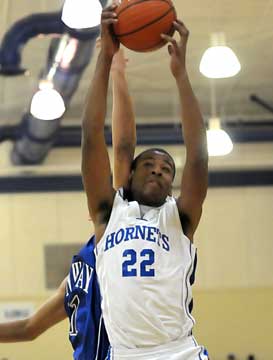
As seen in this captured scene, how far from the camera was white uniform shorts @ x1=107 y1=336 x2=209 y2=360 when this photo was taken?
307 centimetres

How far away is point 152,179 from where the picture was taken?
3371mm

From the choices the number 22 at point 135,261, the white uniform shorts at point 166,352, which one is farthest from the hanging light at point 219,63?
the white uniform shorts at point 166,352

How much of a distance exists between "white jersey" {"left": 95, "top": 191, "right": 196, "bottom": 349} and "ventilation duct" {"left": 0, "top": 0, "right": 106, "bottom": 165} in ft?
13.1

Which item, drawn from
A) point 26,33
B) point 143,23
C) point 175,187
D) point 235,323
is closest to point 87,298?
point 143,23

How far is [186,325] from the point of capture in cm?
316

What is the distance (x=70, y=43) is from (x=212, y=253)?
5041 mm

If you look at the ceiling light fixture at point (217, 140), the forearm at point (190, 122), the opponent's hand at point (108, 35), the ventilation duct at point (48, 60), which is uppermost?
the ventilation duct at point (48, 60)

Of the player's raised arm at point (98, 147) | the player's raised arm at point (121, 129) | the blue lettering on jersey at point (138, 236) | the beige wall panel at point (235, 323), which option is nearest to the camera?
the blue lettering on jersey at point (138, 236)

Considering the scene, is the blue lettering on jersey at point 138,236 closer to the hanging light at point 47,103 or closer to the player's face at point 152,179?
the player's face at point 152,179

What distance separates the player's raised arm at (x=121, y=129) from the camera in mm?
3750

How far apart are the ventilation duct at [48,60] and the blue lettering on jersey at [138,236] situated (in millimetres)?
3998

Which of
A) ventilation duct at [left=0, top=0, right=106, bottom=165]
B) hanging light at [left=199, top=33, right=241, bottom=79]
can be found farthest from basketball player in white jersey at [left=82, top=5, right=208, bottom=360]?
hanging light at [left=199, top=33, right=241, bottom=79]

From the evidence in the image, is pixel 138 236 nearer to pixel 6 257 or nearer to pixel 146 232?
pixel 146 232

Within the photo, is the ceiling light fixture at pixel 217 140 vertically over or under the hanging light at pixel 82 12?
under
